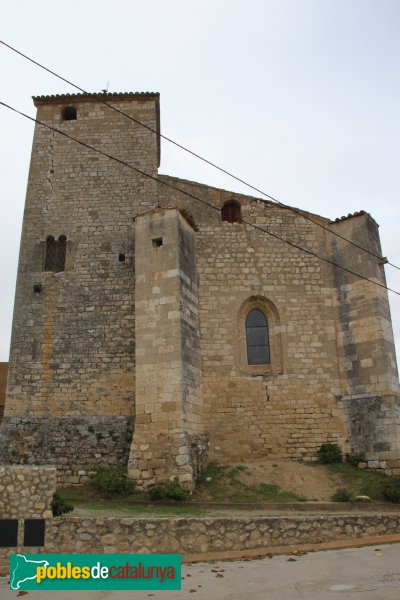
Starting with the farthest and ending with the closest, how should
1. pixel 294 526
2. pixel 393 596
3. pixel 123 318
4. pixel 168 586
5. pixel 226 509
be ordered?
1. pixel 123 318
2. pixel 226 509
3. pixel 294 526
4. pixel 168 586
5. pixel 393 596

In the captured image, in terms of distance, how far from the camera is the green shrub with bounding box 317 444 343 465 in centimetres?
1487

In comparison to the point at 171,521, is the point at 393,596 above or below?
below

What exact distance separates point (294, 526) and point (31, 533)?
178 inches

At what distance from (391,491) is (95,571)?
301 inches

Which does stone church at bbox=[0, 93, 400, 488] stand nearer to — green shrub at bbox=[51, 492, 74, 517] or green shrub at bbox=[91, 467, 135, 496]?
green shrub at bbox=[91, 467, 135, 496]

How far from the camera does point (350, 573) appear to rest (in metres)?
7.77

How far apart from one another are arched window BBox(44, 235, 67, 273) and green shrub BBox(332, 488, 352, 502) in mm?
10105

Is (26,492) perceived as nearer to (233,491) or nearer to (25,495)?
(25,495)

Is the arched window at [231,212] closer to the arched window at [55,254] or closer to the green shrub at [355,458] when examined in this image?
the arched window at [55,254]

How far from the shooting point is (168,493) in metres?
12.3

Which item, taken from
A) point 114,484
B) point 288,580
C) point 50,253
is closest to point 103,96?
point 50,253

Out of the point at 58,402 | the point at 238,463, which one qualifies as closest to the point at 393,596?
the point at 238,463

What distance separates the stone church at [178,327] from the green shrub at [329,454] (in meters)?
0.22

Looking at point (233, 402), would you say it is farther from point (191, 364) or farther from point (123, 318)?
point (123, 318)
